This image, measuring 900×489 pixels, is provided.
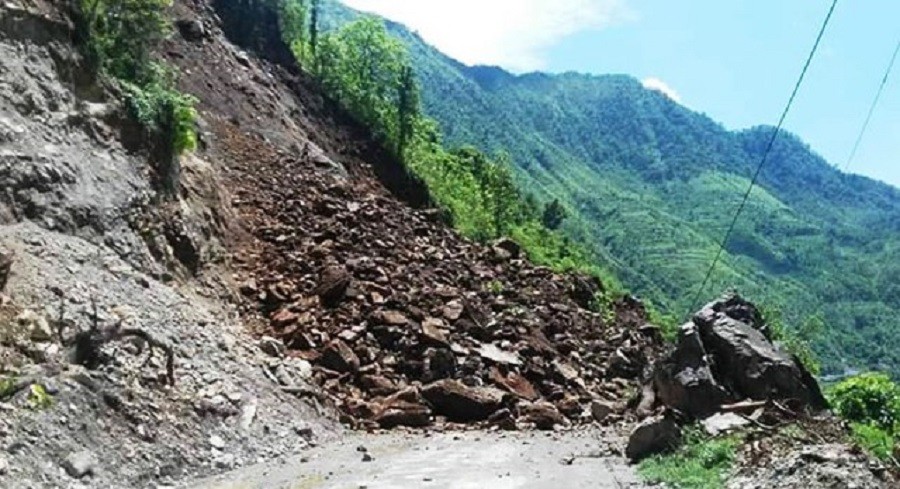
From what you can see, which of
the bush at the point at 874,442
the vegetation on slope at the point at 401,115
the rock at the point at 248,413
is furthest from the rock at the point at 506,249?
the bush at the point at 874,442

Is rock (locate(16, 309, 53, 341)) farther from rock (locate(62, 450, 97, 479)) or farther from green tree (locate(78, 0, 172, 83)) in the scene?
green tree (locate(78, 0, 172, 83))

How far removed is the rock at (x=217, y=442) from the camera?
667 inches

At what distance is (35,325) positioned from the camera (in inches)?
625

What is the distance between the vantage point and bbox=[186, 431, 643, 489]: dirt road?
1510cm

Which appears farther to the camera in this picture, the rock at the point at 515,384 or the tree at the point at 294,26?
the tree at the point at 294,26

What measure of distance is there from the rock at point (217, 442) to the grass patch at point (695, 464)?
7531 mm

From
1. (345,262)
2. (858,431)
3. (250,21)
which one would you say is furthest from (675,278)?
(858,431)

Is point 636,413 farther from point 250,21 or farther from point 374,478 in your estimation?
point 250,21

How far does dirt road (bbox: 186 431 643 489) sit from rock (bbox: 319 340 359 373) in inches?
135

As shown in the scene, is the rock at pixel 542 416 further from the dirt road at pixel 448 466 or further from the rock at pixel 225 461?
the rock at pixel 225 461

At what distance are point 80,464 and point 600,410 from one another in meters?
14.9

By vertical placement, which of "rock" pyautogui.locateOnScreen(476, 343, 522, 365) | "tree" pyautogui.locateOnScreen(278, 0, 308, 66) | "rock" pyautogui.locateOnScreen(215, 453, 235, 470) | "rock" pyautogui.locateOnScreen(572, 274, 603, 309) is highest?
"tree" pyautogui.locateOnScreen(278, 0, 308, 66)

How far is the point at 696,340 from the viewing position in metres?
20.0

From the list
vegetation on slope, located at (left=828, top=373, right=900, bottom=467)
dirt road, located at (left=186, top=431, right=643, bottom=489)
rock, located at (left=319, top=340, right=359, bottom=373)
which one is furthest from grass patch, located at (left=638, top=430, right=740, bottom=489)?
rock, located at (left=319, top=340, right=359, bottom=373)
